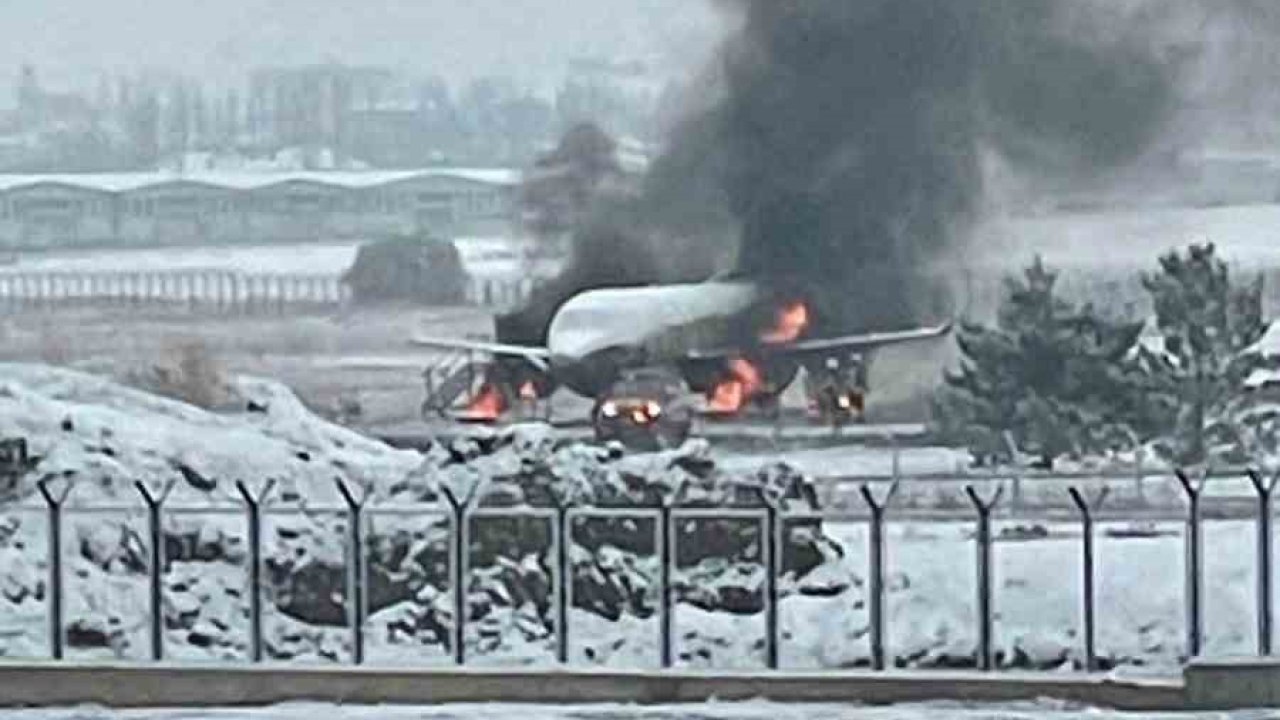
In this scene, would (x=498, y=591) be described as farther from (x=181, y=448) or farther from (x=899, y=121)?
(x=899, y=121)

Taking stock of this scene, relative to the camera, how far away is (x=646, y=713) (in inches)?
226

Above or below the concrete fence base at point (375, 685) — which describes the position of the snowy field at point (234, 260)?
above

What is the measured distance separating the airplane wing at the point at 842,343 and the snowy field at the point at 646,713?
8.12 metres

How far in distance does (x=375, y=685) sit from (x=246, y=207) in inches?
331

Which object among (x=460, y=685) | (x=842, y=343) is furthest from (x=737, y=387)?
(x=460, y=685)

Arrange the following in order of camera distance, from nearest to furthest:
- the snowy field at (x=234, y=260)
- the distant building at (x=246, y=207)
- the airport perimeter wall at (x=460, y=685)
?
the airport perimeter wall at (x=460, y=685), the snowy field at (x=234, y=260), the distant building at (x=246, y=207)

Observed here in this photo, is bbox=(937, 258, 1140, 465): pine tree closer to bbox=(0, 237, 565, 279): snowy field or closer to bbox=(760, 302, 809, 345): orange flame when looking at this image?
bbox=(760, 302, 809, 345): orange flame

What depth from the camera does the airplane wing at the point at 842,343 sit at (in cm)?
1392

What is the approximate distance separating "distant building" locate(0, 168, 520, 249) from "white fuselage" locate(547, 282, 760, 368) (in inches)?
26.4

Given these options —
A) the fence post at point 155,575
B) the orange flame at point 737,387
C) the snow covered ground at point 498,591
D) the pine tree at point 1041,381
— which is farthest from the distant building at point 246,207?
the fence post at point 155,575

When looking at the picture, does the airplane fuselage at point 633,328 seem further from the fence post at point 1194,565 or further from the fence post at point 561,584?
the fence post at point 1194,565

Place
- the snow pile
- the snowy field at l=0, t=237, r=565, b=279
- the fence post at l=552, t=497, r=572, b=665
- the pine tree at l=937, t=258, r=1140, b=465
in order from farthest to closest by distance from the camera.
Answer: the snowy field at l=0, t=237, r=565, b=279
the pine tree at l=937, t=258, r=1140, b=465
the snow pile
the fence post at l=552, t=497, r=572, b=665

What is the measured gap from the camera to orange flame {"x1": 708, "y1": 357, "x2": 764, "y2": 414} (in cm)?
1377

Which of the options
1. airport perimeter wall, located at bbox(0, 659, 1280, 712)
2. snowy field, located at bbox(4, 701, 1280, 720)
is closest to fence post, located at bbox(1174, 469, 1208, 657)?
airport perimeter wall, located at bbox(0, 659, 1280, 712)
